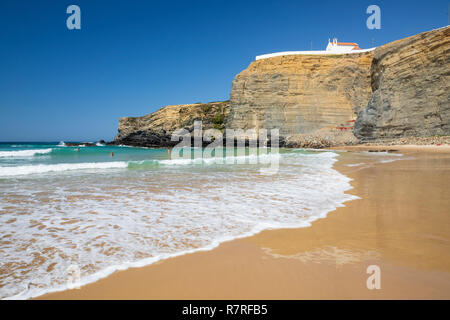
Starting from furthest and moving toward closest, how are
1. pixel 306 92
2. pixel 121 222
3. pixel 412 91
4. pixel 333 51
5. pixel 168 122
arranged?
pixel 168 122
pixel 333 51
pixel 306 92
pixel 412 91
pixel 121 222

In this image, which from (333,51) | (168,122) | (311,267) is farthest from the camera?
(168,122)

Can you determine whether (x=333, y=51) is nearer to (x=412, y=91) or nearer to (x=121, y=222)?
(x=412, y=91)

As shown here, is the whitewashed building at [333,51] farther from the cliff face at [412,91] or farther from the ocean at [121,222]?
the ocean at [121,222]

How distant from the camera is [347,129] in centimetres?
3647

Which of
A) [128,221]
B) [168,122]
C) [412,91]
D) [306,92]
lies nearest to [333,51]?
[306,92]

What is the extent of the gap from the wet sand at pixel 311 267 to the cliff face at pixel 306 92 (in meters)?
37.6

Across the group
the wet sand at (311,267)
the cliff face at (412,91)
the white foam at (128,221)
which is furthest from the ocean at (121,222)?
the cliff face at (412,91)

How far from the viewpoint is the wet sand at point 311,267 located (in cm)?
189

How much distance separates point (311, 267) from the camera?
226 centimetres

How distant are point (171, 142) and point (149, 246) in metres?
49.5

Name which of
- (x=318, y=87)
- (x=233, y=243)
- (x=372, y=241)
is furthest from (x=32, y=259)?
(x=318, y=87)

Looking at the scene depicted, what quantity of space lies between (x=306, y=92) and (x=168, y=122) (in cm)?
3086

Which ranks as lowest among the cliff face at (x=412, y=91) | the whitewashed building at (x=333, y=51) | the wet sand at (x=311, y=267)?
the wet sand at (x=311, y=267)
